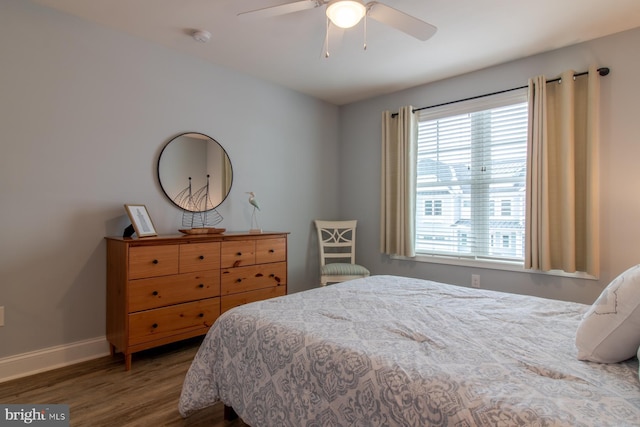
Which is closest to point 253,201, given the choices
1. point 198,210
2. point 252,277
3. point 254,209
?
point 254,209

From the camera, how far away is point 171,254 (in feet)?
8.23

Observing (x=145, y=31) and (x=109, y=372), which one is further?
(x=145, y=31)

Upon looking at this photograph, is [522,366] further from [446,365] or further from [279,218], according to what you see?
[279,218]

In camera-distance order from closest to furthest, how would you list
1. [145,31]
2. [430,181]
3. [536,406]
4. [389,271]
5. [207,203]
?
[536,406], [145,31], [207,203], [430,181], [389,271]

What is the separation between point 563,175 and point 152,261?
10.5 feet

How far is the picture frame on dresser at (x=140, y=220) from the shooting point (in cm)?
251

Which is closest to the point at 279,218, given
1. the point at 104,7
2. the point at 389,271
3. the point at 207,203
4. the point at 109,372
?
the point at 207,203

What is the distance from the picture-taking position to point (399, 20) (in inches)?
78.1

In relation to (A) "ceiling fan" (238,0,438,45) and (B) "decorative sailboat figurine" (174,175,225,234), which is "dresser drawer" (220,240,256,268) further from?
(A) "ceiling fan" (238,0,438,45)

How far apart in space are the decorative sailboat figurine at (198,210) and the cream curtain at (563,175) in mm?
2668

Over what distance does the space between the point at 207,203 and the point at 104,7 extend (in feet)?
5.27

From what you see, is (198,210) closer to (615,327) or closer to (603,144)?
(615,327)

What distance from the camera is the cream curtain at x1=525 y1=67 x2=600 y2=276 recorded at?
8.71 ft

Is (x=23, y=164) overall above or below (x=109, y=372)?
above
